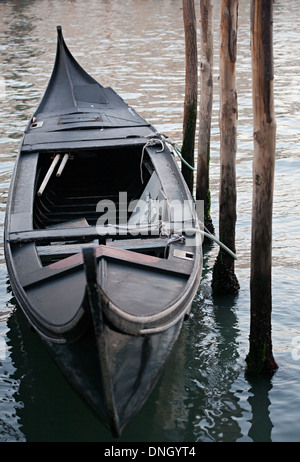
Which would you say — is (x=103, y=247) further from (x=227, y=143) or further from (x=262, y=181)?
(x=227, y=143)

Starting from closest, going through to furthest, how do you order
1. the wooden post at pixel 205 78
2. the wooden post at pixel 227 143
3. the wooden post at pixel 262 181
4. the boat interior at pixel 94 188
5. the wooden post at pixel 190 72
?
the wooden post at pixel 262 181 < the wooden post at pixel 227 143 < the boat interior at pixel 94 188 < the wooden post at pixel 205 78 < the wooden post at pixel 190 72

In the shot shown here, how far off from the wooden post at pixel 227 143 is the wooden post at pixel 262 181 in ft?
3.84

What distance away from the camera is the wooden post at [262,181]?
12.4ft

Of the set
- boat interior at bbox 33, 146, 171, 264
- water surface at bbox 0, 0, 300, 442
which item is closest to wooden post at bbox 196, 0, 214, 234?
boat interior at bbox 33, 146, 171, 264

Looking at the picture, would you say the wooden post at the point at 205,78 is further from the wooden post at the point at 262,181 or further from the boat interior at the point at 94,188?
the wooden post at the point at 262,181

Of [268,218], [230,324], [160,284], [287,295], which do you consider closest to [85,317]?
[160,284]

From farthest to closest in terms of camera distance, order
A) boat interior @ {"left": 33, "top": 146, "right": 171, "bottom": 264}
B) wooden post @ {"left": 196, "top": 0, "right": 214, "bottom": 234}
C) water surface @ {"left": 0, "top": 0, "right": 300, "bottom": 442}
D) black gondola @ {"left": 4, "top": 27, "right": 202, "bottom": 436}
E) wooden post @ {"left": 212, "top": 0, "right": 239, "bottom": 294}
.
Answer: wooden post @ {"left": 196, "top": 0, "right": 214, "bottom": 234}
boat interior @ {"left": 33, "top": 146, "right": 171, "bottom": 264}
wooden post @ {"left": 212, "top": 0, "right": 239, "bottom": 294}
water surface @ {"left": 0, "top": 0, "right": 300, "bottom": 442}
black gondola @ {"left": 4, "top": 27, "right": 202, "bottom": 436}

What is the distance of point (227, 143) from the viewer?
5.23m

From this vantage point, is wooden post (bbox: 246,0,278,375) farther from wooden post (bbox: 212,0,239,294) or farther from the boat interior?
the boat interior

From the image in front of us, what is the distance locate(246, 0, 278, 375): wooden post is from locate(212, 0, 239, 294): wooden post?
117 centimetres

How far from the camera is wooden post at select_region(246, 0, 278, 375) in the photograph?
12.4 ft

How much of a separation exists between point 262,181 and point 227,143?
1.27 m

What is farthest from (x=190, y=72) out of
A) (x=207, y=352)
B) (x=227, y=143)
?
(x=207, y=352)

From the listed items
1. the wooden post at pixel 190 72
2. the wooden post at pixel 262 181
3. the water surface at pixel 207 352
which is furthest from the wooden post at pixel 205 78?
the wooden post at pixel 262 181
